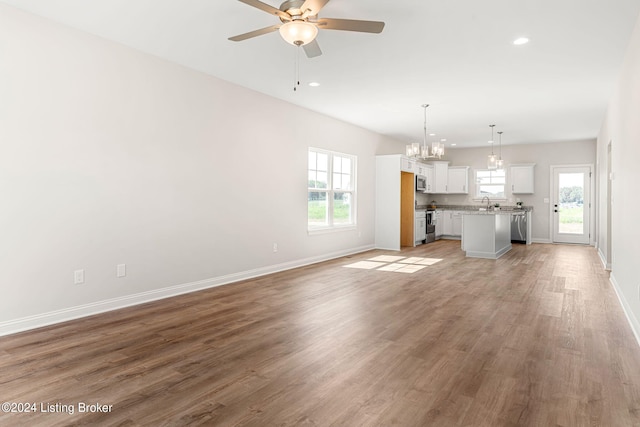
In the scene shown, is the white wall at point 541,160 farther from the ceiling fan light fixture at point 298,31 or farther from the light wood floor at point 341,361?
the ceiling fan light fixture at point 298,31

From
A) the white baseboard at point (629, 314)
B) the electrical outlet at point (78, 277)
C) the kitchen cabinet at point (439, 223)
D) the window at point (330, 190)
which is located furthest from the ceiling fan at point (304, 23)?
the kitchen cabinet at point (439, 223)

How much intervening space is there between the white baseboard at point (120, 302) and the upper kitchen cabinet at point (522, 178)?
737 cm

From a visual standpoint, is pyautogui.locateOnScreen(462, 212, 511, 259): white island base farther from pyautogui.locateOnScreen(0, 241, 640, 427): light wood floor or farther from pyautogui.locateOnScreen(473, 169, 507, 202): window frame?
pyautogui.locateOnScreen(473, 169, 507, 202): window frame

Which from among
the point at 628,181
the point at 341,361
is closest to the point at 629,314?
the point at 628,181

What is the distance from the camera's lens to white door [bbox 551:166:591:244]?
32.2 ft

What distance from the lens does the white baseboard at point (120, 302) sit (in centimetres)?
335

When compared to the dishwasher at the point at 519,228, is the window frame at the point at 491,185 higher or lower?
higher

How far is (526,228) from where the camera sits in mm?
9898

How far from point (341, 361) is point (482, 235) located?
5796 mm

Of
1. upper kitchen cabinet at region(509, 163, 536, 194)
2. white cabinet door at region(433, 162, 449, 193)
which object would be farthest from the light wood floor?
white cabinet door at region(433, 162, 449, 193)

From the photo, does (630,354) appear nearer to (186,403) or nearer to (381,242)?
(186,403)

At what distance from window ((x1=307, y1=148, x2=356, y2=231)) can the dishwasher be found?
15.8ft

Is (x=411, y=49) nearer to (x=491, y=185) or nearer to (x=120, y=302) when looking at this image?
(x=120, y=302)

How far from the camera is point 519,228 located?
32.9 feet
